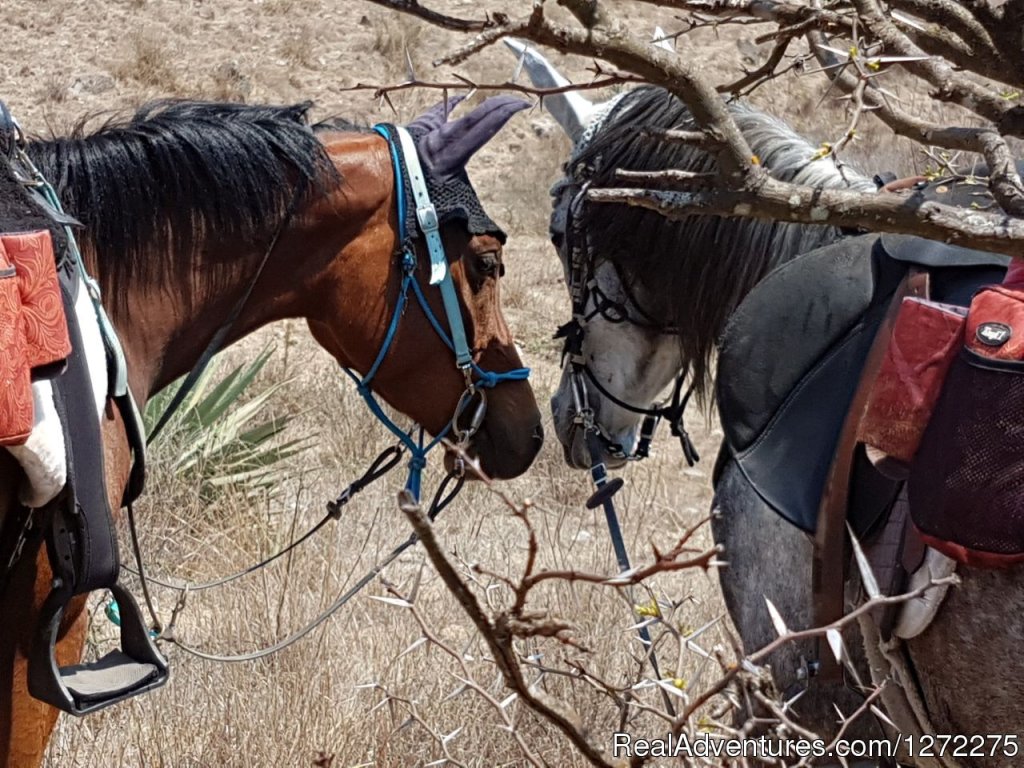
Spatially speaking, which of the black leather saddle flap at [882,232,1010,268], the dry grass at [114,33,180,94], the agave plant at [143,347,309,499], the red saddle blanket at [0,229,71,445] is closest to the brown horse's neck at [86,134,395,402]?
the red saddle blanket at [0,229,71,445]

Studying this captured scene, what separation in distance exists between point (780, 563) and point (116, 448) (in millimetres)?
1344

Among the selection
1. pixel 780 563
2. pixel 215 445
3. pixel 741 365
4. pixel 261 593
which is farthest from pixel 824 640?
pixel 215 445

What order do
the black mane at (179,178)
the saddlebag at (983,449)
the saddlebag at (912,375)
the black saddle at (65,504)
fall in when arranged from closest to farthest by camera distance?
1. the saddlebag at (983,449)
2. the saddlebag at (912,375)
3. the black saddle at (65,504)
4. the black mane at (179,178)

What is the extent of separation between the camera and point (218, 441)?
5.11 metres

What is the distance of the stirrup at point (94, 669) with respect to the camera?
203 centimetres

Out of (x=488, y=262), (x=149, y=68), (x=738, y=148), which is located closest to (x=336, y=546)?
(x=488, y=262)

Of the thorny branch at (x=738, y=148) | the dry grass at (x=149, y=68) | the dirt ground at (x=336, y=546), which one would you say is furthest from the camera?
the dry grass at (x=149, y=68)

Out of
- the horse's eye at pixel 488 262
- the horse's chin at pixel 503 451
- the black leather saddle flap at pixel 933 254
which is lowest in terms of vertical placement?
the horse's chin at pixel 503 451

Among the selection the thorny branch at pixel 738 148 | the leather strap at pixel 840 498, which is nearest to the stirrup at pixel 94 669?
the leather strap at pixel 840 498

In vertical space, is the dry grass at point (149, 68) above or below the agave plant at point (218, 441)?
below

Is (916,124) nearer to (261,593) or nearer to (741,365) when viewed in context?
(741,365)

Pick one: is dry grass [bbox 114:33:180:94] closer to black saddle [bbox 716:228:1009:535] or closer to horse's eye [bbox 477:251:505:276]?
horse's eye [bbox 477:251:505:276]

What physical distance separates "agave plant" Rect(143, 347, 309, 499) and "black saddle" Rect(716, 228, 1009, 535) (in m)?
3.24

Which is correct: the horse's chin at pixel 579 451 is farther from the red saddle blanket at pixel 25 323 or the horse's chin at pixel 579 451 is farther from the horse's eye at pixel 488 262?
the red saddle blanket at pixel 25 323
